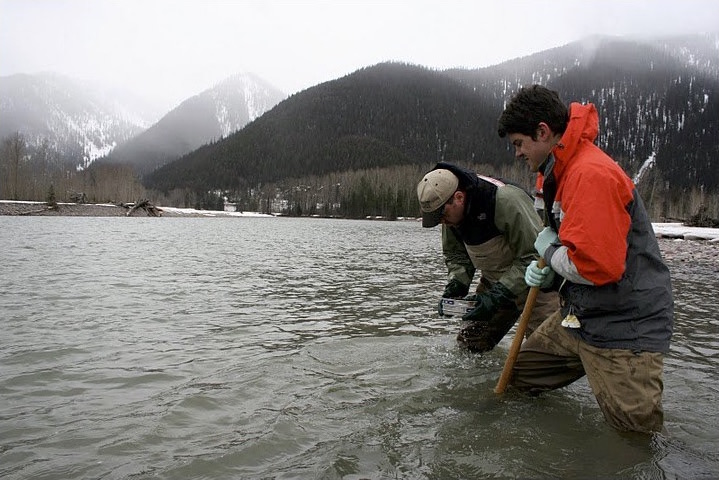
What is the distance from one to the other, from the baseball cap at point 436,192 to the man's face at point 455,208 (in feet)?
0.19

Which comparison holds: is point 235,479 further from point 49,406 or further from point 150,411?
point 49,406

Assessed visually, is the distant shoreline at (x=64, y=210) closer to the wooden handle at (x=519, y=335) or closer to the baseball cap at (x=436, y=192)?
the baseball cap at (x=436, y=192)

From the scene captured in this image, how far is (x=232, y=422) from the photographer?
175 inches

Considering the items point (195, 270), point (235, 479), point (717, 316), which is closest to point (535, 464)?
point (235, 479)

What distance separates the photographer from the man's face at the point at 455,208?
16.8 feet

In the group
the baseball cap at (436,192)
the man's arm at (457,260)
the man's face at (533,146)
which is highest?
the man's face at (533,146)

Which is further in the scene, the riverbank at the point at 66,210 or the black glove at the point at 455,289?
the riverbank at the point at 66,210

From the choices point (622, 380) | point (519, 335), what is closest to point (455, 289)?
point (519, 335)

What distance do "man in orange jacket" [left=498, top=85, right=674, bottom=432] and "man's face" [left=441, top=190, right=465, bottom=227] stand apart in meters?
1.29

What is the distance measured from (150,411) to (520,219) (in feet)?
14.0

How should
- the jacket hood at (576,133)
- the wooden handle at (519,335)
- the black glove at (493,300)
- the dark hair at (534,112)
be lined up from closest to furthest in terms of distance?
the jacket hood at (576,133) < the dark hair at (534,112) < the wooden handle at (519,335) < the black glove at (493,300)

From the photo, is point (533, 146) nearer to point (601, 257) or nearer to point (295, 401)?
point (601, 257)

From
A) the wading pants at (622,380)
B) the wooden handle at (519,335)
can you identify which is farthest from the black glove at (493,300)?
the wading pants at (622,380)

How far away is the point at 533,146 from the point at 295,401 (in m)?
3.44
